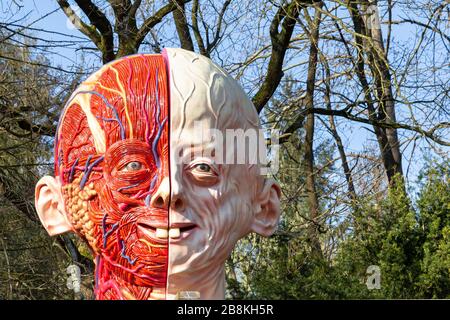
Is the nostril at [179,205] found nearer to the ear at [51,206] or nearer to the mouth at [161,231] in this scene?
the mouth at [161,231]

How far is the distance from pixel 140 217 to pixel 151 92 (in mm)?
663

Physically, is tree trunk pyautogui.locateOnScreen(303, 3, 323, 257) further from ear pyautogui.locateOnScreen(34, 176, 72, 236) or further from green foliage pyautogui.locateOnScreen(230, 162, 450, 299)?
ear pyautogui.locateOnScreen(34, 176, 72, 236)

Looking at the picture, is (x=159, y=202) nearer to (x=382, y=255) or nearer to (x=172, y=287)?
(x=172, y=287)

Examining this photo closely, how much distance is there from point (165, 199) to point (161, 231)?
0.17 meters

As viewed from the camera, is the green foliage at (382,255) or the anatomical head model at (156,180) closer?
A: the anatomical head model at (156,180)

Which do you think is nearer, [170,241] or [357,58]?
[170,241]

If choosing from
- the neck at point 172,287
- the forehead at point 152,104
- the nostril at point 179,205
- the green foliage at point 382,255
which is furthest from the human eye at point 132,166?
the green foliage at point 382,255

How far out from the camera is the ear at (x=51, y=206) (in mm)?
5203

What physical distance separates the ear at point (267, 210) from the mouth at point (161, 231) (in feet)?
1.73

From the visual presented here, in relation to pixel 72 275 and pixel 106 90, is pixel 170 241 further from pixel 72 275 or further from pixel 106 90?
pixel 72 275

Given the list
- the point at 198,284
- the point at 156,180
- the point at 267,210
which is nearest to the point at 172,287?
the point at 198,284
